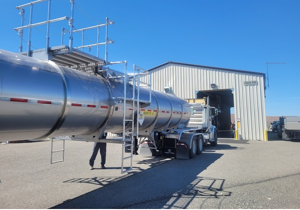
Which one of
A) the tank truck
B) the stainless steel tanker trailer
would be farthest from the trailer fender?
the stainless steel tanker trailer

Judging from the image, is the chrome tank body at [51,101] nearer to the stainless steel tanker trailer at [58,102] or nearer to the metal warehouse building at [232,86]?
the stainless steel tanker trailer at [58,102]

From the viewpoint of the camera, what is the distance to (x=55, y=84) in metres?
4.20

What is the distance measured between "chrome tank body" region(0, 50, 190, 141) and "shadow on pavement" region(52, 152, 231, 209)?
1.48m

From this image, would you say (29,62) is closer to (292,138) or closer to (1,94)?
(1,94)

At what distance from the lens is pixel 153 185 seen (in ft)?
18.7

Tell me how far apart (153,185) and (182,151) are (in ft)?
12.1

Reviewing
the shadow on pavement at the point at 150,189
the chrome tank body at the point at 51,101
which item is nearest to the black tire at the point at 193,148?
the shadow on pavement at the point at 150,189

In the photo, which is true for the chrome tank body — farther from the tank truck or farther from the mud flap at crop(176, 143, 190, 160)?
the mud flap at crop(176, 143, 190, 160)

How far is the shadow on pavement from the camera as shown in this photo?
177 inches

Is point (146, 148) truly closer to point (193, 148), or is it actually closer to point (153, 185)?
point (193, 148)

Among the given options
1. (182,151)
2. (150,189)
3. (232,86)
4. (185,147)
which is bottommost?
(150,189)

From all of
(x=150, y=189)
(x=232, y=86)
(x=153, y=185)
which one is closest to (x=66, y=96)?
(x=150, y=189)

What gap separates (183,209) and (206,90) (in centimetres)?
1673

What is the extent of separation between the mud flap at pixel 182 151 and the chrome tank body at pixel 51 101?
367 centimetres
